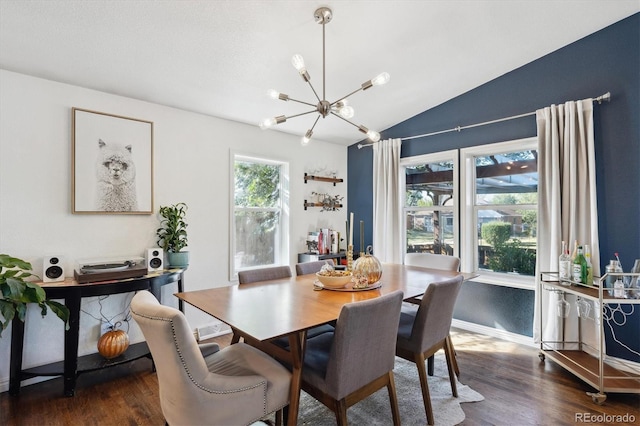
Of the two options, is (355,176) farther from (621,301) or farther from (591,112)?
(621,301)

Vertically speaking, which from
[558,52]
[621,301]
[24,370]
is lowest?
[24,370]

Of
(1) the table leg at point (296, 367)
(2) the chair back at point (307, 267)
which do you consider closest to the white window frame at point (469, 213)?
(2) the chair back at point (307, 267)

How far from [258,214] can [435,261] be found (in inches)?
83.4

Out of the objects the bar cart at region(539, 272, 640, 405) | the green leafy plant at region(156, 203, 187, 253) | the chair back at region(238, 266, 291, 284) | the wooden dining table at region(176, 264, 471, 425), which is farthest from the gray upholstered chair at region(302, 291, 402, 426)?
the green leafy plant at region(156, 203, 187, 253)

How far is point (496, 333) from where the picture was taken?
343cm

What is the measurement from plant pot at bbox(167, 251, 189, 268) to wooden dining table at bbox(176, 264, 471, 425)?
107cm

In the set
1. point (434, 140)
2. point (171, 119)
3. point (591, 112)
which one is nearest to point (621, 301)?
point (591, 112)

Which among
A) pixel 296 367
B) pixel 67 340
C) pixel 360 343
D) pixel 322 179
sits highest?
pixel 322 179

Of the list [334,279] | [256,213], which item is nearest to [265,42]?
[334,279]

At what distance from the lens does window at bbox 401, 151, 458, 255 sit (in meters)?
3.86

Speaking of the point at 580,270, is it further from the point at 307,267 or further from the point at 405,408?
the point at 307,267

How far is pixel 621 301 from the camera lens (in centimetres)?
227

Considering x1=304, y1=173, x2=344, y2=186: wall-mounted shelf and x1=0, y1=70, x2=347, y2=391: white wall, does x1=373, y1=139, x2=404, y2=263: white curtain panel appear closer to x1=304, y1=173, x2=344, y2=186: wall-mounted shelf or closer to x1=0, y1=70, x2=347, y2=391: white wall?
x1=304, y1=173, x2=344, y2=186: wall-mounted shelf

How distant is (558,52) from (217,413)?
12.8ft
